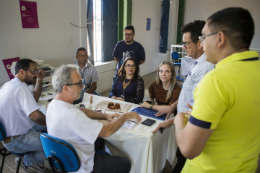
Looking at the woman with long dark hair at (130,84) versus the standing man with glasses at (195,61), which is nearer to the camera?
the standing man with glasses at (195,61)

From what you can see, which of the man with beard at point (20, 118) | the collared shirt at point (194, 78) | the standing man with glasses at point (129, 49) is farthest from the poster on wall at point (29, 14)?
the collared shirt at point (194, 78)

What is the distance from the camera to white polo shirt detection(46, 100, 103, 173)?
4.29 feet

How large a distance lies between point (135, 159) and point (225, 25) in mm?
1325

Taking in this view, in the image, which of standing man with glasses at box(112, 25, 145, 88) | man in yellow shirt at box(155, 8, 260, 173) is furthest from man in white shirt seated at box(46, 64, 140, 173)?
standing man with glasses at box(112, 25, 145, 88)

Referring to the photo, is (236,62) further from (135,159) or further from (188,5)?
(188,5)

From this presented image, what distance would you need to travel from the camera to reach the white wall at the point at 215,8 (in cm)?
758

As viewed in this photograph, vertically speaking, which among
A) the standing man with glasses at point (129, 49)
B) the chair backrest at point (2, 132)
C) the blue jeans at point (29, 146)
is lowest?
the blue jeans at point (29, 146)

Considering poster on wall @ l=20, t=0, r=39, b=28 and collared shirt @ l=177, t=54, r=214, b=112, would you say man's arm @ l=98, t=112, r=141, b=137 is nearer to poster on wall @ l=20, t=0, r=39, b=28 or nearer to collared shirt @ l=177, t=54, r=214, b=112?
collared shirt @ l=177, t=54, r=214, b=112

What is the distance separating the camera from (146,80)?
6.49 meters

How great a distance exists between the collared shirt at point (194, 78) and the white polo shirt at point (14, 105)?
1437 millimetres

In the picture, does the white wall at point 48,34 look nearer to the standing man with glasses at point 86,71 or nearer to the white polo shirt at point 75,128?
the standing man with glasses at point 86,71

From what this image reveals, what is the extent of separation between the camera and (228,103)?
730 mm

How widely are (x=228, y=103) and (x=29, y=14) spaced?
3335 mm

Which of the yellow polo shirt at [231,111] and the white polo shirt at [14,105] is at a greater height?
the yellow polo shirt at [231,111]
